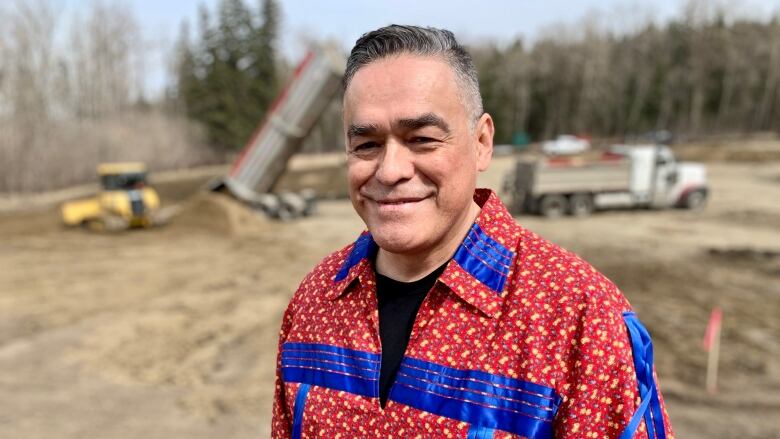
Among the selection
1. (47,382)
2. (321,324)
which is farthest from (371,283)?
(47,382)

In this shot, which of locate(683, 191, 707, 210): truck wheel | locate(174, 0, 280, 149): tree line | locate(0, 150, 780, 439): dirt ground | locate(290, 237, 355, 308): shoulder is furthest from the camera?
locate(174, 0, 280, 149): tree line

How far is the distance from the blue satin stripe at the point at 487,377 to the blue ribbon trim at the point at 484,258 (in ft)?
0.68

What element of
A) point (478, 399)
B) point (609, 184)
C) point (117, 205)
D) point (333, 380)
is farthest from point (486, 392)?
point (609, 184)

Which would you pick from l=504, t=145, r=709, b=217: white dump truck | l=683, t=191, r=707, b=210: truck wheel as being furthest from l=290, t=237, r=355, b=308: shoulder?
l=683, t=191, r=707, b=210: truck wheel

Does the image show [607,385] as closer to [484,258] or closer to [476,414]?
[476,414]

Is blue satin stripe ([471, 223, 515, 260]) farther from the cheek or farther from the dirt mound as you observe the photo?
the dirt mound

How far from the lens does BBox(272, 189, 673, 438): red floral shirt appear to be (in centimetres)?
126

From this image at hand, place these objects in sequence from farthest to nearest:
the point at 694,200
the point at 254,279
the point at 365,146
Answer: the point at 694,200 → the point at 254,279 → the point at 365,146

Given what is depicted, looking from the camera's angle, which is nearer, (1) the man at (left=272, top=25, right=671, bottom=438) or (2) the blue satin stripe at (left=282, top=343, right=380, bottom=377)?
(1) the man at (left=272, top=25, right=671, bottom=438)

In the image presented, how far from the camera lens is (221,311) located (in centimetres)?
925

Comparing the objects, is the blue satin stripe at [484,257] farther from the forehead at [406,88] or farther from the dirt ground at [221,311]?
the dirt ground at [221,311]

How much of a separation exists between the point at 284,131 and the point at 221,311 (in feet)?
22.2

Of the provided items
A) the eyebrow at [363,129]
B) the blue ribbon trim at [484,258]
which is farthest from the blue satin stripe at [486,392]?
the eyebrow at [363,129]

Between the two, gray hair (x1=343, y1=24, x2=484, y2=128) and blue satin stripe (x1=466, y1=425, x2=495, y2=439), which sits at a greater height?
gray hair (x1=343, y1=24, x2=484, y2=128)
